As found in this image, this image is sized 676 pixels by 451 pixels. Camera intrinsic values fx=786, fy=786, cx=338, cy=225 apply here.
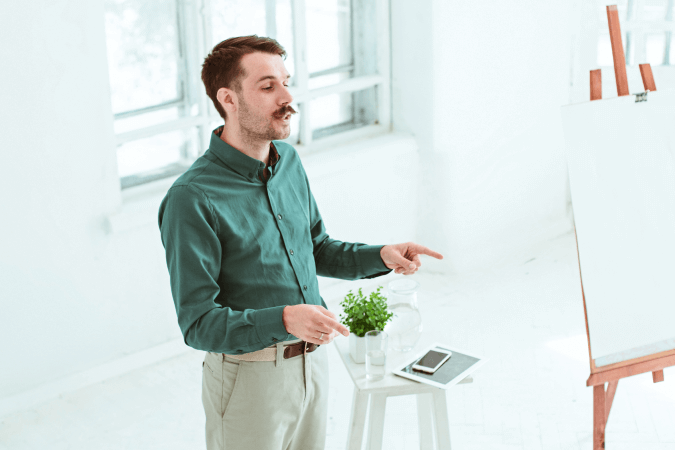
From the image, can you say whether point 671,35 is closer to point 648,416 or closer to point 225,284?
point 648,416

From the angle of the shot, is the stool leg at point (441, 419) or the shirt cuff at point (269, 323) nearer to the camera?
the shirt cuff at point (269, 323)

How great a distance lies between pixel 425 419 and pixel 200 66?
1.94m

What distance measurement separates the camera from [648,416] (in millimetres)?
3021

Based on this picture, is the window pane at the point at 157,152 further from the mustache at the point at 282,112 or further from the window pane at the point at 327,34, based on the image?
the mustache at the point at 282,112

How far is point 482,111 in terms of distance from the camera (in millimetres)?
4418

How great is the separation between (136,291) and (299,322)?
1896 mm

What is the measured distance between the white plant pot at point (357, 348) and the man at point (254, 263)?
107 millimetres

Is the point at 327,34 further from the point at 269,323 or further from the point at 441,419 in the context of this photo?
the point at 269,323

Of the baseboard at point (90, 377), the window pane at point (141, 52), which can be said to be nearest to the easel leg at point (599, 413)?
the baseboard at point (90, 377)

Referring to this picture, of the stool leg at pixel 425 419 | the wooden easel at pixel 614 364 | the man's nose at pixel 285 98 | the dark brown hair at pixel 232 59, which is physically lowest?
the stool leg at pixel 425 419

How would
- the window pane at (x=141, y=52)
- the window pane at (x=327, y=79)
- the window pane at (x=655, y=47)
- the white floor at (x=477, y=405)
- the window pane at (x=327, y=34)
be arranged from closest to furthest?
the white floor at (x=477, y=405) < the window pane at (x=141, y=52) < the window pane at (x=327, y=34) < the window pane at (x=327, y=79) < the window pane at (x=655, y=47)

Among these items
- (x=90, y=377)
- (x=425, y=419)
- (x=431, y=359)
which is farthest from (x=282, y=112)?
(x=90, y=377)

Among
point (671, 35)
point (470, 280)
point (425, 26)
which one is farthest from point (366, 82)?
point (671, 35)

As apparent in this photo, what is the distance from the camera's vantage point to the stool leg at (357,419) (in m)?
2.24
